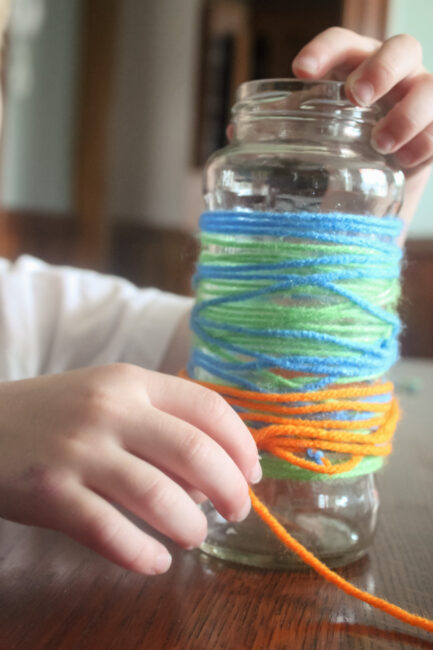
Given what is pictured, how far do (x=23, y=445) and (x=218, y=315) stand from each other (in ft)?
0.40

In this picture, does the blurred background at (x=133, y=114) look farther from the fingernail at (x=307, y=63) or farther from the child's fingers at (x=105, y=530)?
the child's fingers at (x=105, y=530)

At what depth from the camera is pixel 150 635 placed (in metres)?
0.25

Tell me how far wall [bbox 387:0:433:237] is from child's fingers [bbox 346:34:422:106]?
1.68 metres

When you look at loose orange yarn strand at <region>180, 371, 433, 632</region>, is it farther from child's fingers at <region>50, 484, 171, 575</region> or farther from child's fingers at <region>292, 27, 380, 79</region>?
child's fingers at <region>292, 27, 380, 79</region>

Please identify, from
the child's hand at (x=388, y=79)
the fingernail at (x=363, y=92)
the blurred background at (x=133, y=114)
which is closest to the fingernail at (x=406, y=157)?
the child's hand at (x=388, y=79)

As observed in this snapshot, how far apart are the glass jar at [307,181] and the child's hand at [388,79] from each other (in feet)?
0.04

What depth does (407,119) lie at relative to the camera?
403mm

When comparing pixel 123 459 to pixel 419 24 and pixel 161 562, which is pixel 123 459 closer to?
pixel 161 562

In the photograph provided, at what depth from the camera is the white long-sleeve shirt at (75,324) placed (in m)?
0.70

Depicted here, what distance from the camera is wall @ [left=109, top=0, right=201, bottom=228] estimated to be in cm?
320

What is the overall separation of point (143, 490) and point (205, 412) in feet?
0.14

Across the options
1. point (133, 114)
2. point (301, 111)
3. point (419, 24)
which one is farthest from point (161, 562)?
point (133, 114)

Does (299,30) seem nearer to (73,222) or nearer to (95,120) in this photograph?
(95,120)

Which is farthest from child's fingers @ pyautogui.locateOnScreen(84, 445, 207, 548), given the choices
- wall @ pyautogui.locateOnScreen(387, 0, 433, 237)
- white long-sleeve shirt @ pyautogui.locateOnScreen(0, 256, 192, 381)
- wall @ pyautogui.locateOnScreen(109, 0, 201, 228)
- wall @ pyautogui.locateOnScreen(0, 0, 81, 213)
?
wall @ pyautogui.locateOnScreen(109, 0, 201, 228)
